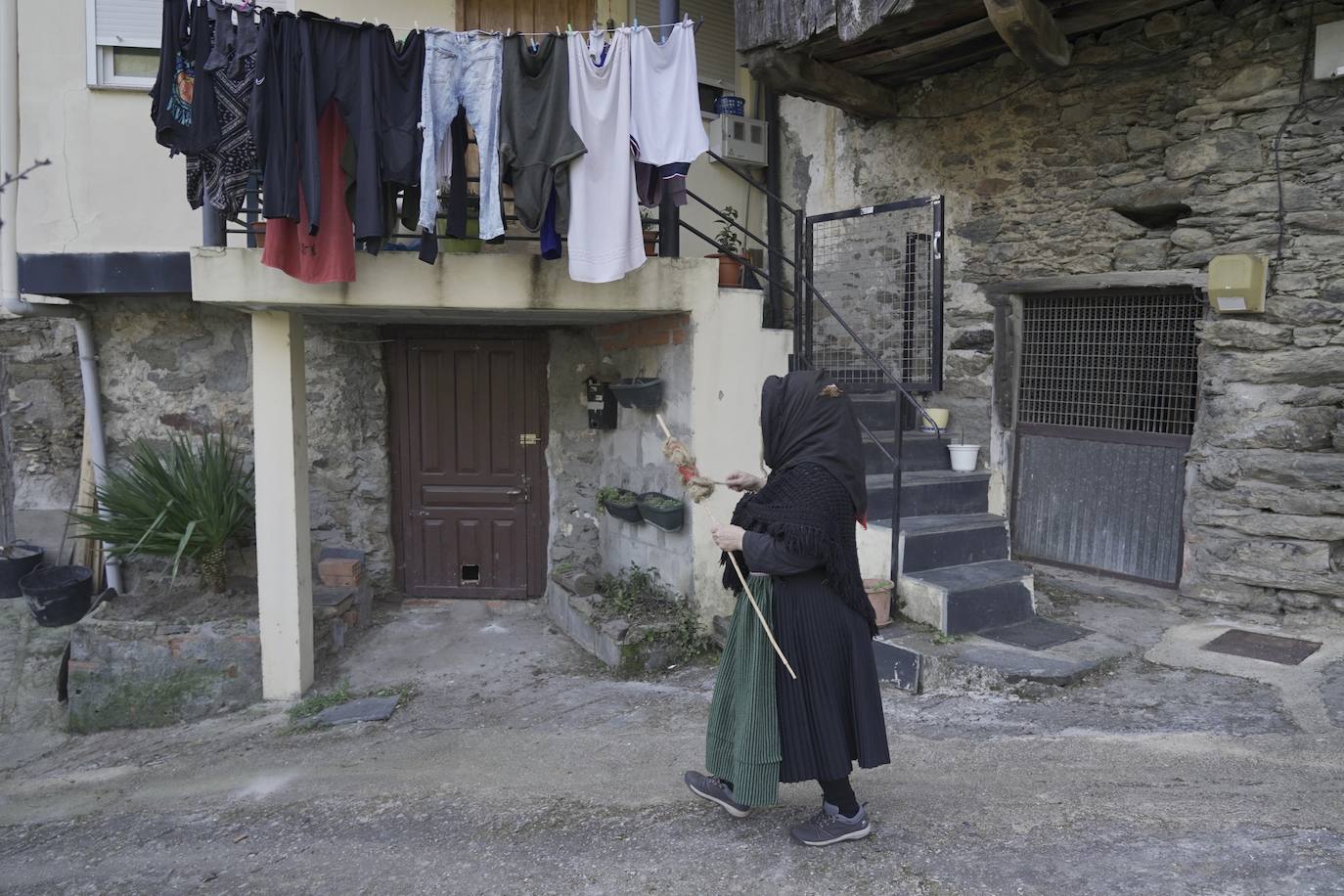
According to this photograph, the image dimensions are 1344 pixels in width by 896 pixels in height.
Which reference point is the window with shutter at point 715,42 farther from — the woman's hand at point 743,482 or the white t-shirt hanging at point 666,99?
the woman's hand at point 743,482

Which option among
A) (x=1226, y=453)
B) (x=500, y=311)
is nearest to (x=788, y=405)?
(x=500, y=311)

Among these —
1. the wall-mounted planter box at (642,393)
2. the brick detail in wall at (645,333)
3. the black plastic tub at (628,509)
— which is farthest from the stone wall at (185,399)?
the wall-mounted planter box at (642,393)

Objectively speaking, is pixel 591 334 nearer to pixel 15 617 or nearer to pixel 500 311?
pixel 500 311

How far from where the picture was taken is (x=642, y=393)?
557 cm

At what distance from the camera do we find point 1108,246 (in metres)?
5.94

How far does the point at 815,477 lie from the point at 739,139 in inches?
212

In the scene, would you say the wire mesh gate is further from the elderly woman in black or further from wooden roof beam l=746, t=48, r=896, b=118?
the elderly woman in black

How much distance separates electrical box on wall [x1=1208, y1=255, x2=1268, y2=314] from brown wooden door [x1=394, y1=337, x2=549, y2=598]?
453 centimetres

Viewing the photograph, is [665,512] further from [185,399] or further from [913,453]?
[185,399]

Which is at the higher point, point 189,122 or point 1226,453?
point 189,122

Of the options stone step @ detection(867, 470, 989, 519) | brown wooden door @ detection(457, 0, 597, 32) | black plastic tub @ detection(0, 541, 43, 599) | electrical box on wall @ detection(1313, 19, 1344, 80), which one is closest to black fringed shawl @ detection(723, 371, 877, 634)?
stone step @ detection(867, 470, 989, 519)

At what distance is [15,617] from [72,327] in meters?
2.14

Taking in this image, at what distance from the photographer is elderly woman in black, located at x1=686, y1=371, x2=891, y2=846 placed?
115 inches

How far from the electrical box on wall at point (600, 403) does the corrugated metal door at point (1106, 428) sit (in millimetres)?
3055
